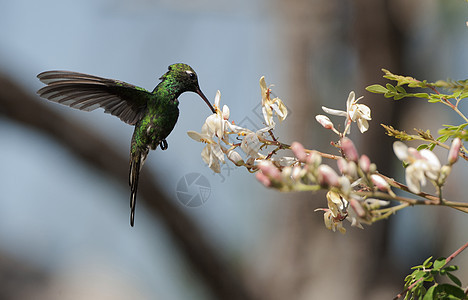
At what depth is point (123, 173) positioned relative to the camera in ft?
12.2

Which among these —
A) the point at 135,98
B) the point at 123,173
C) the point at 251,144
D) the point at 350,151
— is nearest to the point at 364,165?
the point at 350,151

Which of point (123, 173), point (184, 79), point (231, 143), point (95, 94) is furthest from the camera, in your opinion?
point (123, 173)

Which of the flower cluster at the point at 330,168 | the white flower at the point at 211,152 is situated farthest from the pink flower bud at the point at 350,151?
the white flower at the point at 211,152

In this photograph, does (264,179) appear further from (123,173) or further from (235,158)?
(123,173)

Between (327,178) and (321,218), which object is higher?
(327,178)

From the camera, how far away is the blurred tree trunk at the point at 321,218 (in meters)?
4.27

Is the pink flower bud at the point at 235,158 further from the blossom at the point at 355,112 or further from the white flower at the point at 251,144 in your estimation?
the blossom at the point at 355,112

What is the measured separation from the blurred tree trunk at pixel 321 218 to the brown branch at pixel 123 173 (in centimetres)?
53

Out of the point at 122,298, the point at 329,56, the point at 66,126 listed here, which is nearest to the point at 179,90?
the point at 66,126

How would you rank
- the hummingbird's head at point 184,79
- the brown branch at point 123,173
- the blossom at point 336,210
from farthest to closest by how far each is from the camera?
A: the brown branch at point 123,173
the hummingbird's head at point 184,79
the blossom at point 336,210

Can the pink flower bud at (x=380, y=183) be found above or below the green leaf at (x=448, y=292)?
above

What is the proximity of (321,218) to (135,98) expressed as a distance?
356cm

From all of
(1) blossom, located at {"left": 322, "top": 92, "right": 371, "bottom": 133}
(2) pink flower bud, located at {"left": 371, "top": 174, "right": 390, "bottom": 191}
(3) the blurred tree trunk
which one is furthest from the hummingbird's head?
(3) the blurred tree trunk

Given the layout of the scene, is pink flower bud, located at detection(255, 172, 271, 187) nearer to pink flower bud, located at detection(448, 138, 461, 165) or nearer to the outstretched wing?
pink flower bud, located at detection(448, 138, 461, 165)
